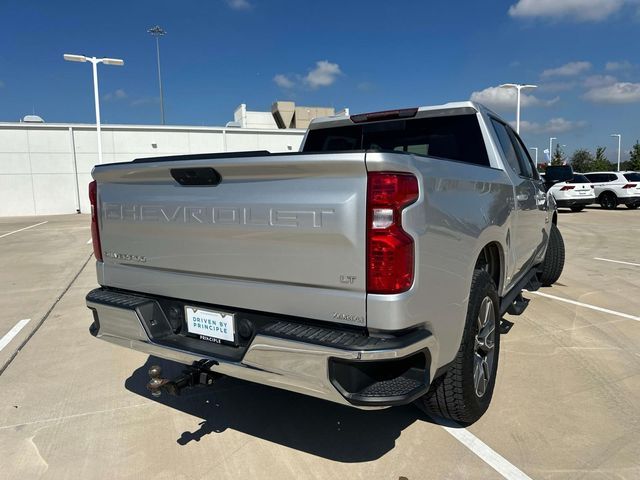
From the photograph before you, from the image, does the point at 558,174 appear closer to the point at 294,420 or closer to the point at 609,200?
the point at 294,420

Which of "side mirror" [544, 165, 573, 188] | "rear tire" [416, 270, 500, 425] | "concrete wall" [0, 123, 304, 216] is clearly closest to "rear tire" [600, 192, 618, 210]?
"concrete wall" [0, 123, 304, 216]

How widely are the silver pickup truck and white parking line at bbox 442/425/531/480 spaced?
119 mm

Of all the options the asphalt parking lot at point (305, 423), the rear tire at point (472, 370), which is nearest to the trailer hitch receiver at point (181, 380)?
the asphalt parking lot at point (305, 423)

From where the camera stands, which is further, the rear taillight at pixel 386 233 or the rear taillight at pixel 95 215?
the rear taillight at pixel 95 215

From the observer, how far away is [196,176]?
261 cm

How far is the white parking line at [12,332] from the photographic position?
4719 millimetres

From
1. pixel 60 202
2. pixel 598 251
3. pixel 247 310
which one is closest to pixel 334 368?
pixel 247 310

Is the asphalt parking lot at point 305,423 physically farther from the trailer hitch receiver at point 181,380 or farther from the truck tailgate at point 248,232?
the truck tailgate at point 248,232

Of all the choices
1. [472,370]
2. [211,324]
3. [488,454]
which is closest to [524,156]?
[472,370]

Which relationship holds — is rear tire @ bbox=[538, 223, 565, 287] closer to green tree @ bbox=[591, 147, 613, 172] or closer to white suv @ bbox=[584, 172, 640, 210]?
white suv @ bbox=[584, 172, 640, 210]

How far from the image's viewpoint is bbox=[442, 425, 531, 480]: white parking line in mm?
2533

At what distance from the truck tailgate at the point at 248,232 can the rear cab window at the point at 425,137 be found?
1341mm

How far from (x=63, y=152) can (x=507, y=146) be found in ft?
89.5

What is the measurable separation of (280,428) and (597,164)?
6299 cm
